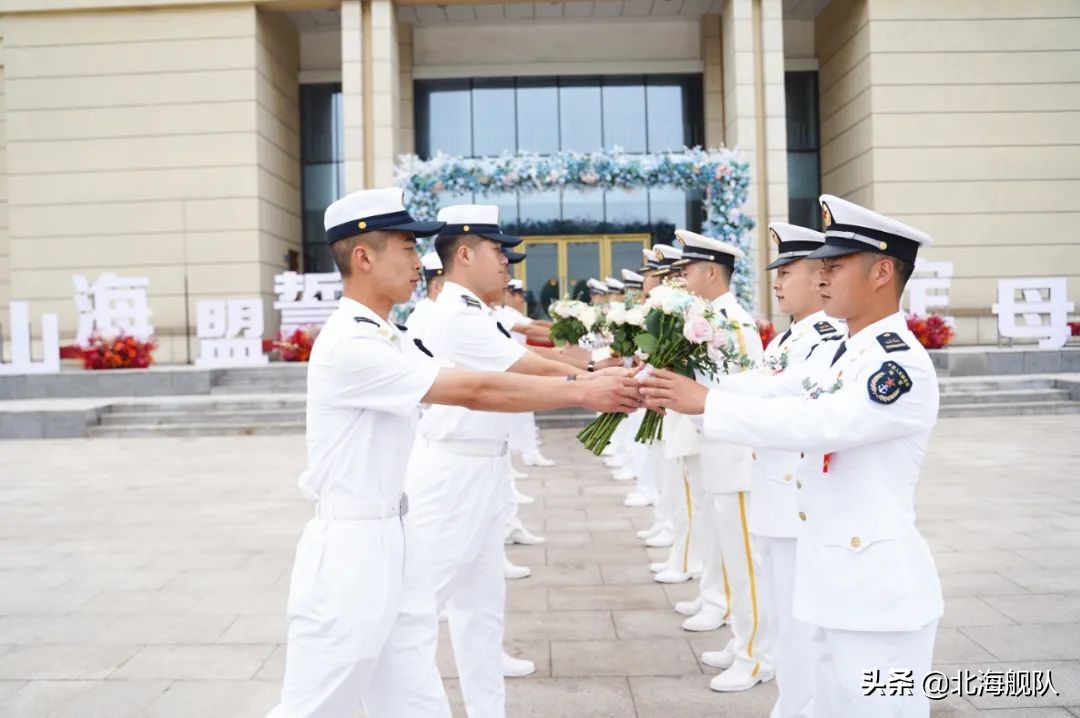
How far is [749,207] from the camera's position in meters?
19.4

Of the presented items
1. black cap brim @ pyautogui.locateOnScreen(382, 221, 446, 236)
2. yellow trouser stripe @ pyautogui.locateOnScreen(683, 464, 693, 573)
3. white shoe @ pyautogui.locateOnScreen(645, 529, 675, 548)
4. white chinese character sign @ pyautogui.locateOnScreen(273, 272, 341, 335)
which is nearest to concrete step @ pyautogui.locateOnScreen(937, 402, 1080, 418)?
white shoe @ pyautogui.locateOnScreen(645, 529, 675, 548)

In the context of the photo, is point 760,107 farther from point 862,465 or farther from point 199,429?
point 862,465

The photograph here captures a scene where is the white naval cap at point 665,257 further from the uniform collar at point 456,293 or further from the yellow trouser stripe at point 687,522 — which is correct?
the uniform collar at point 456,293

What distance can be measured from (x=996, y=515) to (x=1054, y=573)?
1.82m

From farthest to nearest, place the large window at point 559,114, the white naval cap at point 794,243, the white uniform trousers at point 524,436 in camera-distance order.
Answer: the large window at point 559,114, the white uniform trousers at point 524,436, the white naval cap at point 794,243

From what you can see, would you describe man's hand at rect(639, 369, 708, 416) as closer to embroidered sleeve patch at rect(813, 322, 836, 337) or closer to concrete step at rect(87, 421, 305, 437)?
embroidered sleeve patch at rect(813, 322, 836, 337)

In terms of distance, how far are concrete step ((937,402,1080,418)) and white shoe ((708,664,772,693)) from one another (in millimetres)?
11355

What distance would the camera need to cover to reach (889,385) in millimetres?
2547

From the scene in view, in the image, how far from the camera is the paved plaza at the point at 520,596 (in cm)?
421

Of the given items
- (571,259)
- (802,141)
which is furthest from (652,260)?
(802,141)

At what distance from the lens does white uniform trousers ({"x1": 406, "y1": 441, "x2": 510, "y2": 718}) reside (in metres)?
3.75

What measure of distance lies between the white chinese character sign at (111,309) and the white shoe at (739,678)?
16798mm

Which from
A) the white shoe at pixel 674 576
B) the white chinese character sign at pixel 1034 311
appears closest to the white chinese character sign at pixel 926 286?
the white chinese character sign at pixel 1034 311

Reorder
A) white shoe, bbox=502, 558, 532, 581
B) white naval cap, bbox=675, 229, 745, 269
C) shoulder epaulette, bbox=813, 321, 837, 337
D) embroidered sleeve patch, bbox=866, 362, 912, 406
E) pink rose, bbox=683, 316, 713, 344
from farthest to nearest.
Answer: white shoe, bbox=502, 558, 532, 581 → white naval cap, bbox=675, 229, 745, 269 → shoulder epaulette, bbox=813, 321, 837, 337 → pink rose, bbox=683, 316, 713, 344 → embroidered sleeve patch, bbox=866, 362, 912, 406
